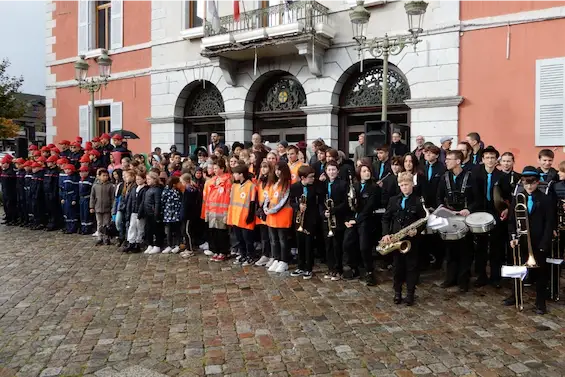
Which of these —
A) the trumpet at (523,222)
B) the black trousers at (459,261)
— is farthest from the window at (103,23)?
the trumpet at (523,222)

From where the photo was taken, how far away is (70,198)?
38.6ft

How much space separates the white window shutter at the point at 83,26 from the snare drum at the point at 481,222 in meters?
17.0

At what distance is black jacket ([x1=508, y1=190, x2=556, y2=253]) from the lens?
5.68 metres

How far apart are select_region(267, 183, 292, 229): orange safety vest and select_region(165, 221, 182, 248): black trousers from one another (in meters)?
2.44

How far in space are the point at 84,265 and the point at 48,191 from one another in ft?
16.3

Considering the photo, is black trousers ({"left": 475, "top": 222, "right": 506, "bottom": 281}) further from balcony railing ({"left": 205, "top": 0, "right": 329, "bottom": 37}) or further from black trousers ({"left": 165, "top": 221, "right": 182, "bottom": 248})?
balcony railing ({"left": 205, "top": 0, "right": 329, "bottom": 37})

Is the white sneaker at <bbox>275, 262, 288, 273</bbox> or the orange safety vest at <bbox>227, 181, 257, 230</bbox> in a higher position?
the orange safety vest at <bbox>227, 181, 257, 230</bbox>

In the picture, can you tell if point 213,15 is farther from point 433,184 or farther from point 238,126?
point 433,184

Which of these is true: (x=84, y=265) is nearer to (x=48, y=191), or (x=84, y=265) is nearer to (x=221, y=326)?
(x=221, y=326)

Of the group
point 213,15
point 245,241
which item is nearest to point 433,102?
point 245,241

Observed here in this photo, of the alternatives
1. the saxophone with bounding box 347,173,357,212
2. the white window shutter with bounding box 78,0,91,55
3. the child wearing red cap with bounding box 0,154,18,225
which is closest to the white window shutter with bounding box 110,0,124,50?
the white window shutter with bounding box 78,0,91,55

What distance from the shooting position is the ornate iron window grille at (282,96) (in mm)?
14758

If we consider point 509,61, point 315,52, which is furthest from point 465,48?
point 315,52

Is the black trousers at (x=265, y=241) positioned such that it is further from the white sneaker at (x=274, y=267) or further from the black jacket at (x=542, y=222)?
the black jacket at (x=542, y=222)
